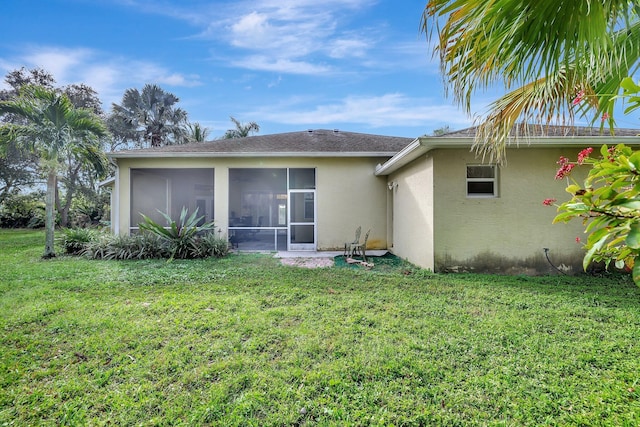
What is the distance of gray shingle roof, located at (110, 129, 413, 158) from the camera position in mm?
9570

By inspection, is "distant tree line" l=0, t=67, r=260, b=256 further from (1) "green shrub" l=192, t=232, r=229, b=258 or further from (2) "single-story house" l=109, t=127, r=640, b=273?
(1) "green shrub" l=192, t=232, r=229, b=258

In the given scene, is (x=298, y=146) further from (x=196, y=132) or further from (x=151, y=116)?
(x=151, y=116)

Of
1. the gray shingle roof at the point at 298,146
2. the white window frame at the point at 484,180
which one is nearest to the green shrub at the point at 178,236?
the gray shingle roof at the point at 298,146

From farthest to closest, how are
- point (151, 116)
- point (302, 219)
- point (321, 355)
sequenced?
point (151, 116) < point (302, 219) < point (321, 355)

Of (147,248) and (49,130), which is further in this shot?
(147,248)

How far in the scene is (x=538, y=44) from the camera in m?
2.27

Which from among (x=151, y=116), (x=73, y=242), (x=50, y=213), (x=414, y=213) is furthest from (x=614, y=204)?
(x=151, y=116)

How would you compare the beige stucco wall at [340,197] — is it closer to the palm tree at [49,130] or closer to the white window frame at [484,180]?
the palm tree at [49,130]

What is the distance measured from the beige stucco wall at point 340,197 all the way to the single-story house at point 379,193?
0.03 metres

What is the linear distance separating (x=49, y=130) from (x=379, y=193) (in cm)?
1001

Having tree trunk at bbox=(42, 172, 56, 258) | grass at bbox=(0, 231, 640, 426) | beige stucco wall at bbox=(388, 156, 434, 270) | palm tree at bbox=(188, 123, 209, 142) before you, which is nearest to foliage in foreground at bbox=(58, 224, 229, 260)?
tree trunk at bbox=(42, 172, 56, 258)

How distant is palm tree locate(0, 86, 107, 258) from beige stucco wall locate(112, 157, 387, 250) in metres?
1.49

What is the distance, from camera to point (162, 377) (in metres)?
2.59

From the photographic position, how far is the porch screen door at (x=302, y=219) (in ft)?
32.9
